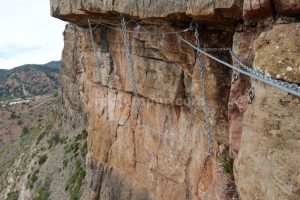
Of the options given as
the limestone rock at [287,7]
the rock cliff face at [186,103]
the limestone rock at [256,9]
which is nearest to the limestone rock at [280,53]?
the rock cliff face at [186,103]

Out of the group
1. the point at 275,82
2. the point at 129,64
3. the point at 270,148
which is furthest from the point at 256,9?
the point at 129,64

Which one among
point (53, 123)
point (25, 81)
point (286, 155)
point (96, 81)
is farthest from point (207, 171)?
point (25, 81)

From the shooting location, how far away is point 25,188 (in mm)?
41781

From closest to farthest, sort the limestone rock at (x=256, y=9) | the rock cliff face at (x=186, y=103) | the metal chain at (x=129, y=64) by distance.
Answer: the rock cliff face at (x=186, y=103) → the limestone rock at (x=256, y=9) → the metal chain at (x=129, y=64)

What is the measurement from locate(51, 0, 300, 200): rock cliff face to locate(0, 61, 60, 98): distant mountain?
141012mm

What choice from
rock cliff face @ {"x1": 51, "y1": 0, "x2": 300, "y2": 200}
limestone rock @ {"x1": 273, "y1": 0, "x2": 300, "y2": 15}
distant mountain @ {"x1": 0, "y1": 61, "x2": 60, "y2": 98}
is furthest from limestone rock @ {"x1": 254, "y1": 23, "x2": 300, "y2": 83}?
distant mountain @ {"x1": 0, "y1": 61, "x2": 60, "y2": 98}

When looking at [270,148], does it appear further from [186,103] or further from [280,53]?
[186,103]

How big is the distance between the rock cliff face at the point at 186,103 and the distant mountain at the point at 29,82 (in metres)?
141

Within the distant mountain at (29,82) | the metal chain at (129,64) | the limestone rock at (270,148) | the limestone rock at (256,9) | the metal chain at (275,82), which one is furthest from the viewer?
the distant mountain at (29,82)

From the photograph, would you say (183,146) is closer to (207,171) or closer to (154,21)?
(207,171)

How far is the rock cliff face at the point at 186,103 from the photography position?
7934 mm

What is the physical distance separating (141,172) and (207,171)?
510 centimetres

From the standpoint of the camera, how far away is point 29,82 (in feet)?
569

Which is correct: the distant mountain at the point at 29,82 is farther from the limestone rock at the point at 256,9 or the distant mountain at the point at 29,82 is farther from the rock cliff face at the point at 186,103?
the limestone rock at the point at 256,9
